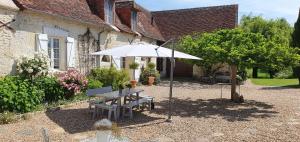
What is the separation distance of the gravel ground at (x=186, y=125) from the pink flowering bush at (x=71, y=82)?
772 mm

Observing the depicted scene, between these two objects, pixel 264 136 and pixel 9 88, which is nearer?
pixel 264 136

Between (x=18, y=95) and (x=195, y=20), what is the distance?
19.4m

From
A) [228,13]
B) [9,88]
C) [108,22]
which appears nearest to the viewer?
[9,88]

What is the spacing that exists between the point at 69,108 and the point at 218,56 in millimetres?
5086

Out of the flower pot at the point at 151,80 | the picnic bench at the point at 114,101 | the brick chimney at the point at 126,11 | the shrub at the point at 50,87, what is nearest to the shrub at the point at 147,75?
the flower pot at the point at 151,80

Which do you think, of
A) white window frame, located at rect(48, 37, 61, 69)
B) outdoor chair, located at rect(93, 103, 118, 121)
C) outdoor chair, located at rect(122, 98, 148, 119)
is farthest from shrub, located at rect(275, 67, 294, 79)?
outdoor chair, located at rect(93, 103, 118, 121)

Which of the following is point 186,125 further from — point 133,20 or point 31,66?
point 133,20

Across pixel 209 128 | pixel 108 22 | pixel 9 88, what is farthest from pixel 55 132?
pixel 108 22

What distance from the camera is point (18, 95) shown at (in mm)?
8922

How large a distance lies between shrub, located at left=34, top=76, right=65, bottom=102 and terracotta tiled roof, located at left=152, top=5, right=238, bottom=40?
15222 millimetres

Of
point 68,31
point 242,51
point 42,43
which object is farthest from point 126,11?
point 242,51

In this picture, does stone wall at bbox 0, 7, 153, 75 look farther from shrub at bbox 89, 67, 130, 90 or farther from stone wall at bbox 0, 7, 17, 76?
shrub at bbox 89, 67, 130, 90

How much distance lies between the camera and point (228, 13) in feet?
83.5

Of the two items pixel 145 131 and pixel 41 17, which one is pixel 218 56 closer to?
pixel 145 131
